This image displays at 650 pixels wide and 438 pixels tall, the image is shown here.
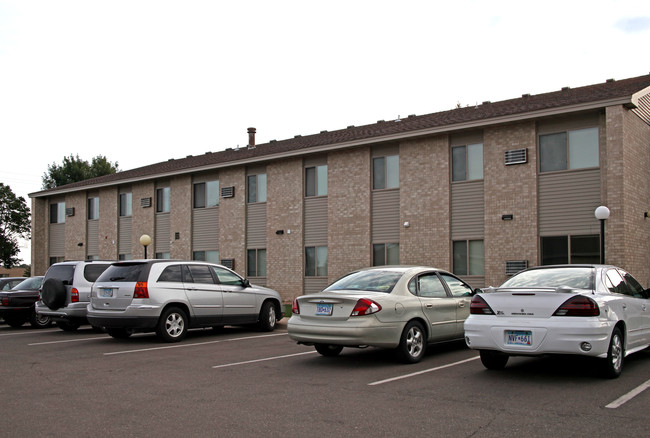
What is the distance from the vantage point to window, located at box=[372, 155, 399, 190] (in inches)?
916

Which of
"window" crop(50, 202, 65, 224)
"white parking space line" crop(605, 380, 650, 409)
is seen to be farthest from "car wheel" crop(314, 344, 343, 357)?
"window" crop(50, 202, 65, 224)

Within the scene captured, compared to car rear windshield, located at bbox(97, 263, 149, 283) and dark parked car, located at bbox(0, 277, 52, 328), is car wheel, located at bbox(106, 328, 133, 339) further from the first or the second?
dark parked car, located at bbox(0, 277, 52, 328)

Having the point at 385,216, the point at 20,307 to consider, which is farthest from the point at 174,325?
the point at 385,216

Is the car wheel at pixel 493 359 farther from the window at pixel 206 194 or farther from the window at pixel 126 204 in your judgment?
the window at pixel 126 204

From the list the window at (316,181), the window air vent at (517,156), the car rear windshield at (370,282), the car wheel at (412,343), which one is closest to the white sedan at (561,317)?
the car wheel at (412,343)

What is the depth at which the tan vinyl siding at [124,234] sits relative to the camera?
3341 centimetres

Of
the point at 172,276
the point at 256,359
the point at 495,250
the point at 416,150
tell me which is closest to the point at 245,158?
A: the point at 416,150

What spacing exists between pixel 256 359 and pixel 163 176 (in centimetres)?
2182

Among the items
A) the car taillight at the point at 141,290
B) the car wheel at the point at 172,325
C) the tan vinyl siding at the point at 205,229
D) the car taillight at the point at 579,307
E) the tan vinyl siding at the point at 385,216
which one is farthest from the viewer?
the tan vinyl siding at the point at 205,229

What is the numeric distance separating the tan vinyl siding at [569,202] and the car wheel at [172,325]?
11475mm

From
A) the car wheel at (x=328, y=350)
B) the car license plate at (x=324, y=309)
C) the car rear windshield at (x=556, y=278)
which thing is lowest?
the car wheel at (x=328, y=350)

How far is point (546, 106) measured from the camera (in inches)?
760

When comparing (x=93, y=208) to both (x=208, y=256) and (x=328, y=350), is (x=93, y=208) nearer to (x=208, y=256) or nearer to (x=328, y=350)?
(x=208, y=256)

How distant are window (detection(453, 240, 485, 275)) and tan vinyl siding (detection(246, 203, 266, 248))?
911 centimetres
